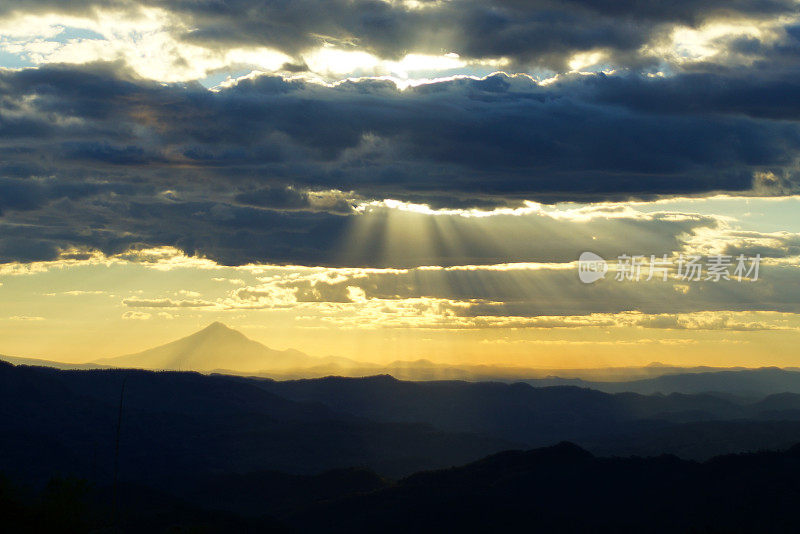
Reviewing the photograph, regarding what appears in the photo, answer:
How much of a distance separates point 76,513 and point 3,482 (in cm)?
1278

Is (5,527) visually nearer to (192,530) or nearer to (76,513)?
(76,513)

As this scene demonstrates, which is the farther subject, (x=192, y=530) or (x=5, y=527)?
(x=192, y=530)

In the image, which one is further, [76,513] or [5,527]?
[76,513]

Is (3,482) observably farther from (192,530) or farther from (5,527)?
(192,530)

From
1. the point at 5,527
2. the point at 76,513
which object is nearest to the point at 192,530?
the point at 76,513

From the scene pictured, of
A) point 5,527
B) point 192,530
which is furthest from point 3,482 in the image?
point 192,530

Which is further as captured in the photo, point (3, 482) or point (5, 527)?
point (3, 482)

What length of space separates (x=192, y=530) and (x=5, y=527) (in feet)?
96.0

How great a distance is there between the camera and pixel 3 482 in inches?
5305

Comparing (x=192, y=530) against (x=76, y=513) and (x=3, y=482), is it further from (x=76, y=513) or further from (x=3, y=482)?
(x=3, y=482)

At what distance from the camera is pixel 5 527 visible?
411 feet

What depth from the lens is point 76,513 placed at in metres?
139

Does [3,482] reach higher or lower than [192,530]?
higher
